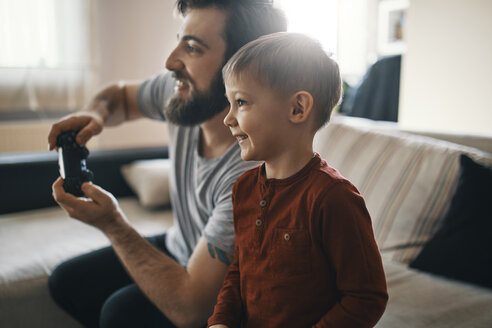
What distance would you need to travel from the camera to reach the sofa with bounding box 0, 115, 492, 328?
35.8 inches

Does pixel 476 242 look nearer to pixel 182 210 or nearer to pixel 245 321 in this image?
pixel 245 321

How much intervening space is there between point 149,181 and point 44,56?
4.81 feet

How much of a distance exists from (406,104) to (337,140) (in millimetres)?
1010

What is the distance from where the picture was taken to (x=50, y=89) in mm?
2729

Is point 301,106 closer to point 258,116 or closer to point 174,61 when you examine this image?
point 258,116

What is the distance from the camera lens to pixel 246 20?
89cm

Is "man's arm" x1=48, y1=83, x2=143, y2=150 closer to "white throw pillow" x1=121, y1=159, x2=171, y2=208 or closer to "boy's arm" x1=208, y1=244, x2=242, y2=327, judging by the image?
"white throw pillow" x1=121, y1=159, x2=171, y2=208

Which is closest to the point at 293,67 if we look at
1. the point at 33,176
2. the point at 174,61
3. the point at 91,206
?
the point at 174,61

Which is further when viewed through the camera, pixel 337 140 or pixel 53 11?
pixel 53 11

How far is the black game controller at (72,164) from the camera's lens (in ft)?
3.02

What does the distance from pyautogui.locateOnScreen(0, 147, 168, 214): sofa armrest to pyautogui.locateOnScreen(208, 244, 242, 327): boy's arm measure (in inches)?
53.8

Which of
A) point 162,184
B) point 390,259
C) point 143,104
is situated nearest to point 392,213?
point 390,259

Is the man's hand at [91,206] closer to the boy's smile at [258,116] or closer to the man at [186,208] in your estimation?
the man at [186,208]

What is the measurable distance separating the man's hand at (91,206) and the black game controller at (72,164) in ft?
0.05
